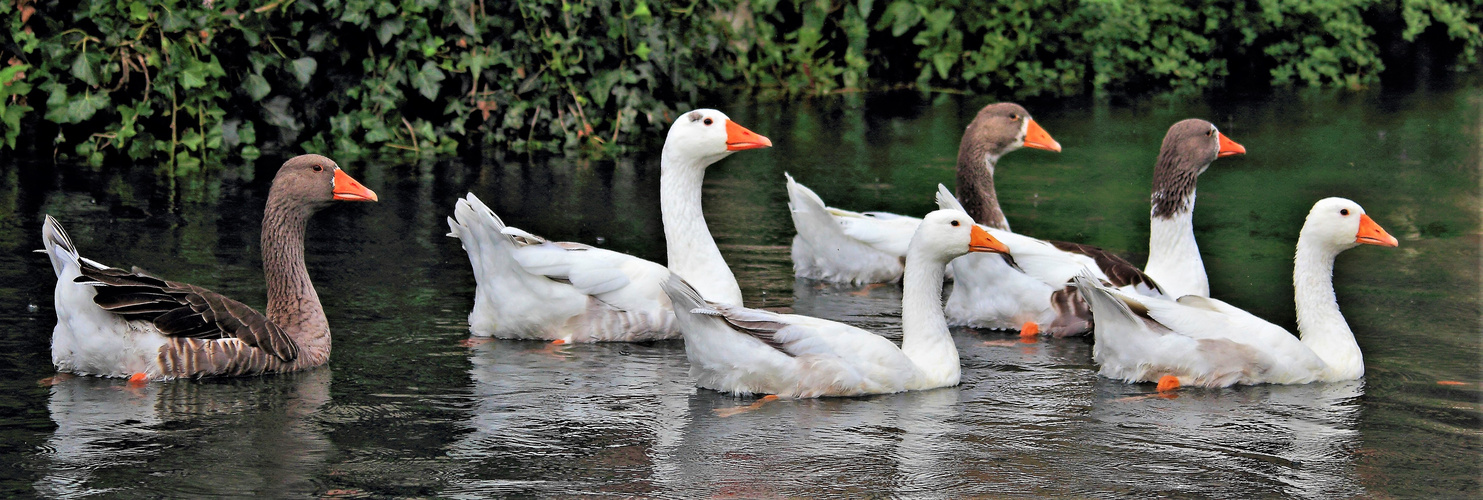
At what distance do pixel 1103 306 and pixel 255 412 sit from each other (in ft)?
12.9

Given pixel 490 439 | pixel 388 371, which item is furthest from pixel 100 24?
pixel 490 439

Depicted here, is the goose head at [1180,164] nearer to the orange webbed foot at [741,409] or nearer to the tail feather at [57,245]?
the orange webbed foot at [741,409]

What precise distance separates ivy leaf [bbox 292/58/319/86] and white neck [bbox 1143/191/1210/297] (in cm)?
860

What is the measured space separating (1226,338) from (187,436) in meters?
4.67

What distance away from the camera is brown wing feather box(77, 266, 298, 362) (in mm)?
6891

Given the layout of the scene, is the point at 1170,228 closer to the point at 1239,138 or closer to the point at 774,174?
the point at 774,174

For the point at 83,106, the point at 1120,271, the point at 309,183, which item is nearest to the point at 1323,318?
the point at 1120,271

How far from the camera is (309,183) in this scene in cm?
780

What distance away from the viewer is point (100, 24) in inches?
546

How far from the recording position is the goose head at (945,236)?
24.9 feet

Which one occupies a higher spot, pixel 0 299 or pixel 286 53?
pixel 286 53

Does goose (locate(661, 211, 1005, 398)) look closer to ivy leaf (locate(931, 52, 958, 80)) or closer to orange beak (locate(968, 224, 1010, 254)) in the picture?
orange beak (locate(968, 224, 1010, 254))

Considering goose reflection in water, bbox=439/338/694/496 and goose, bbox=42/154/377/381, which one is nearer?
goose reflection in water, bbox=439/338/694/496

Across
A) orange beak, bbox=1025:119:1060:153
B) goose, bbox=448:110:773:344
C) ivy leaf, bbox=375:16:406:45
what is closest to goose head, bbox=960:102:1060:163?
orange beak, bbox=1025:119:1060:153
